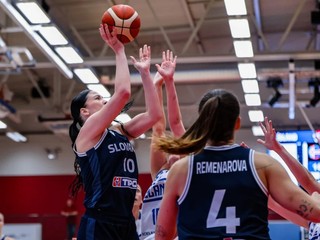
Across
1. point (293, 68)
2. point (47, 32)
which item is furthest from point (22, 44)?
point (293, 68)

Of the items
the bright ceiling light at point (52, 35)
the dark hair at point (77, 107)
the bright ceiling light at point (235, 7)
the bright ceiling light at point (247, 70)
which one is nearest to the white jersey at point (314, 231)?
the dark hair at point (77, 107)

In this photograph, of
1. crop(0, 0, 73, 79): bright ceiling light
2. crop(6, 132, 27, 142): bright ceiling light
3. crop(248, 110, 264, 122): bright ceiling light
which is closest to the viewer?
crop(0, 0, 73, 79): bright ceiling light

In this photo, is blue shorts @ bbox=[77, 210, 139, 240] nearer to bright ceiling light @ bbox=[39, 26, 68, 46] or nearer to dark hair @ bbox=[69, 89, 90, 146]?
dark hair @ bbox=[69, 89, 90, 146]

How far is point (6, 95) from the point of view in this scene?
1741cm

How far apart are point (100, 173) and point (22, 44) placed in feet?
42.7

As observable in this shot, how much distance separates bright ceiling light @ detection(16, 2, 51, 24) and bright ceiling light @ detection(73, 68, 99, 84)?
326 cm

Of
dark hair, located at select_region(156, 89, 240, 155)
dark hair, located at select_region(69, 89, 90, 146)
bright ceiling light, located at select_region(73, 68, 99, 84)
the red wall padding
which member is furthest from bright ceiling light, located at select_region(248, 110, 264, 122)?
dark hair, located at select_region(156, 89, 240, 155)

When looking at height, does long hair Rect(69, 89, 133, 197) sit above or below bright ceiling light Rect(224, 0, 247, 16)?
below

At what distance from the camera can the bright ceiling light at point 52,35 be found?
37.4 ft

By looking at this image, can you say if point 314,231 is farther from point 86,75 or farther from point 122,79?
point 86,75

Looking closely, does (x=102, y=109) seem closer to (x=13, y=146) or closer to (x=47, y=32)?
(x=47, y=32)

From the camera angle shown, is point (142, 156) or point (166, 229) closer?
point (166, 229)

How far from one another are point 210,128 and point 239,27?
8.35 meters

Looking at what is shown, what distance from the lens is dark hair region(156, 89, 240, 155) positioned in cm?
323
